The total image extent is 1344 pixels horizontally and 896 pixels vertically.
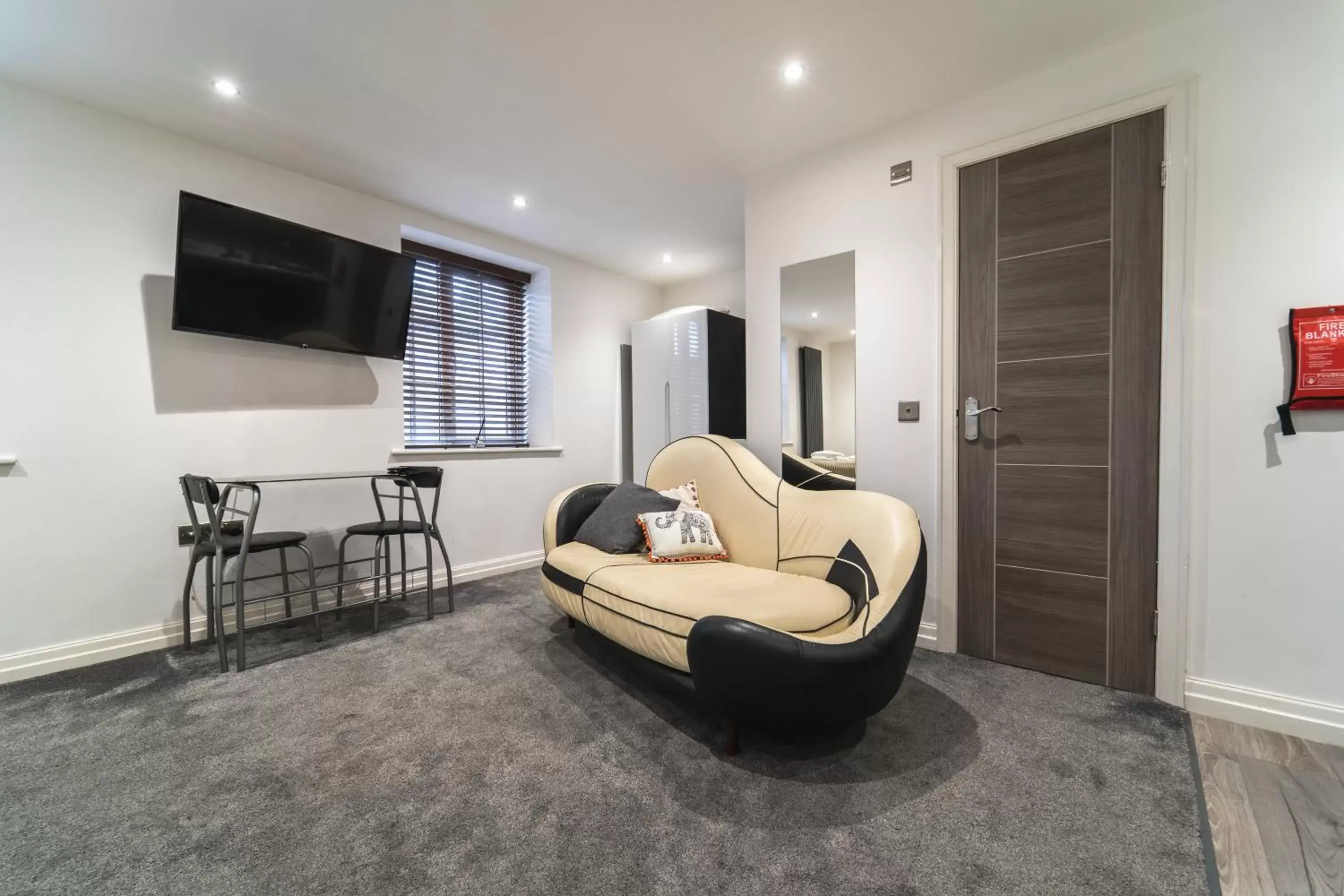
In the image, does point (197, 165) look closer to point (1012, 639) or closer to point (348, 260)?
point (348, 260)

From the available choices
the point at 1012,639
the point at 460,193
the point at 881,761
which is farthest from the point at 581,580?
the point at 460,193

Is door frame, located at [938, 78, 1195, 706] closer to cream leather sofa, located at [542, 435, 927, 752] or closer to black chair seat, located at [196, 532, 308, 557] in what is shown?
cream leather sofa, located at [542, 435, 927, 752]

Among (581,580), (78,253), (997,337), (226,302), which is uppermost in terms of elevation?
(78,253)

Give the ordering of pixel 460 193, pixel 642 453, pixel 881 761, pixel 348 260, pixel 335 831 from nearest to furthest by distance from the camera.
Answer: pixel 335 831, pixel 881 761, pixel 348 260, pixel 460 193, pixel 642 453

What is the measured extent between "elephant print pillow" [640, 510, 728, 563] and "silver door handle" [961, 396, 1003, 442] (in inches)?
48.7

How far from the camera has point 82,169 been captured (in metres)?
2.30

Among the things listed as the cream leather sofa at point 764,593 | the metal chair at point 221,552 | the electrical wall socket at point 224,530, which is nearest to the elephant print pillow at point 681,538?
the cream leather sofa at point 764,593

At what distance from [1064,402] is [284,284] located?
3.78 meters

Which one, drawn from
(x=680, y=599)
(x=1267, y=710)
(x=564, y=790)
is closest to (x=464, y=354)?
(x=680, y=599)

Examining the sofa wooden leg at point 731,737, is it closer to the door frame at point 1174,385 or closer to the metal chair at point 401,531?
the door frame at point 1174,385

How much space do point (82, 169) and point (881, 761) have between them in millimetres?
4068

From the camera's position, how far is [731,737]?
1565mm

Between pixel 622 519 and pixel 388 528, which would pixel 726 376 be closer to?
pixel 622 519

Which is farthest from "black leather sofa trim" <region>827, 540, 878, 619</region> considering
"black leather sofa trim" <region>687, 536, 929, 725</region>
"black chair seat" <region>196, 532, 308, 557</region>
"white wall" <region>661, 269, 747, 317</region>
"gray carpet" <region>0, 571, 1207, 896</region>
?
"white wall" <region>661, 269, 747, 317</region>
